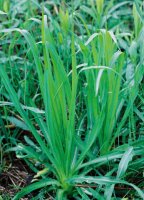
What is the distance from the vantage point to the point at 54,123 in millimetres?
1484

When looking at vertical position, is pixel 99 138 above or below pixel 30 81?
below

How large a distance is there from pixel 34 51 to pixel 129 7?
1343mm

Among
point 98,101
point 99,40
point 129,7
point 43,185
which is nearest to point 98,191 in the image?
point 43,185

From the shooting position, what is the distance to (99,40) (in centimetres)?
153

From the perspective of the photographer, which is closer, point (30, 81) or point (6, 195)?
point (6, 195)

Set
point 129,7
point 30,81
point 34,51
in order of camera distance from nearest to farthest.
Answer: point 34,51 → point 30,81 → point 129,7

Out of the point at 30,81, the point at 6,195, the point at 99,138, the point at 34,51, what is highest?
the point at 34,51

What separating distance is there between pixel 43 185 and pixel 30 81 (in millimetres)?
523

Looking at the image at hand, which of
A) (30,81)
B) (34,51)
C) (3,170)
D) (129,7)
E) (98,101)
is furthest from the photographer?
(129,7)

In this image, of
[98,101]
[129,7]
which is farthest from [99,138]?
[129,7]

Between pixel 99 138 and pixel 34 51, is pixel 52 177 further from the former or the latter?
pixel 34 51

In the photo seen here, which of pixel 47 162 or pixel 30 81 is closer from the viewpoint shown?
pixel 47 162

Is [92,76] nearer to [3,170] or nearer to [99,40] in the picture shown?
[99,40]

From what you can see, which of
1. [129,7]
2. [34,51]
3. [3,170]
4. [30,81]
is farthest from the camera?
[129,7]
